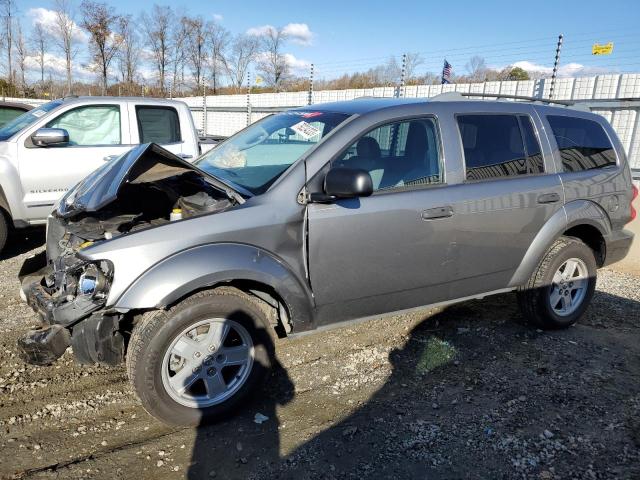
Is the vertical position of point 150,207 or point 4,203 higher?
point 150,207

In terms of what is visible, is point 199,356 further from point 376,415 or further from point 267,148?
point 267,148

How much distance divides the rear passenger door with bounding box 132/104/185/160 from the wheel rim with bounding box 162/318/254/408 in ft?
13.9

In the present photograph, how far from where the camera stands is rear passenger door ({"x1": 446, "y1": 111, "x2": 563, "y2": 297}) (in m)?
3.49

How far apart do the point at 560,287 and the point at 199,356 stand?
3.16m

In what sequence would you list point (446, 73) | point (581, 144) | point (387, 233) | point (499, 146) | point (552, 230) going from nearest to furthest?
point (387, 233), point (499, 146), point (552, 230), point (581, 144), point (446, 73)

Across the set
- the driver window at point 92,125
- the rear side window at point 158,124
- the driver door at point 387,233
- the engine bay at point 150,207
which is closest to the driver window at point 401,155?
the driver door at point 387,233

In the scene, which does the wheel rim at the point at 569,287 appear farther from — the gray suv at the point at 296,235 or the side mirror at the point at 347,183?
the side mirror at the point at 347,183

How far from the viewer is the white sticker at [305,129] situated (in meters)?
3.33

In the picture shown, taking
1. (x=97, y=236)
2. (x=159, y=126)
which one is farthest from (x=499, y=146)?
(x=159, y=126)

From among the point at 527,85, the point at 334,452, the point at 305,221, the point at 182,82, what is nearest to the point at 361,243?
Answer: the point at 305,221

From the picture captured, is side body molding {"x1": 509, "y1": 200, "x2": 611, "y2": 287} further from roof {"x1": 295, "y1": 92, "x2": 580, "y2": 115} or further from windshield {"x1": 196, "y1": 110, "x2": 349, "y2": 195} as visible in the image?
windshield {"x1": 196, "y1": 110, "x2": 349, "y2": 195}

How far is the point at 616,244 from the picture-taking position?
435 centimetres

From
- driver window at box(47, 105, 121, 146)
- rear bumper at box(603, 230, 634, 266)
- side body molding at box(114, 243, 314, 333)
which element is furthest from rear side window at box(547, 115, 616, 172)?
driver window at box(47, 105, 121, 146)

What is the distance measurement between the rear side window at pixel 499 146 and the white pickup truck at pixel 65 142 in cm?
431
